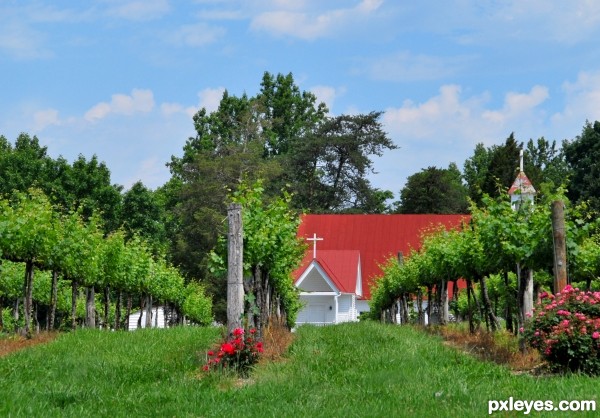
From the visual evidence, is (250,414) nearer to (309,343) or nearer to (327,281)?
(309,343)

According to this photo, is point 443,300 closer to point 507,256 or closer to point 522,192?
point 522,192

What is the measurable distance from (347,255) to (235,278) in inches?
1881

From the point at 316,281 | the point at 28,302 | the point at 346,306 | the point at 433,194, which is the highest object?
the point at 433,194

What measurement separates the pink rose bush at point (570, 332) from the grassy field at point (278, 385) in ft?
2.12

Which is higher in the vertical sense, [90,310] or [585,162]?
[585,162]

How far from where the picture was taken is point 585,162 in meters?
62.7

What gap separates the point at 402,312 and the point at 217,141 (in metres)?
38.5

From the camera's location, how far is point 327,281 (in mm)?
58062

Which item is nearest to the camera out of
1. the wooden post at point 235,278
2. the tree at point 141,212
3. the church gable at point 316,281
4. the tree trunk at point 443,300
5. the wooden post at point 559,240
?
the wooden post at point 235,278

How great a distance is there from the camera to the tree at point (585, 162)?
198 ft

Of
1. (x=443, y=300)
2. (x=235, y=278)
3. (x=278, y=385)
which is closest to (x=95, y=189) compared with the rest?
(x=443, y=300)

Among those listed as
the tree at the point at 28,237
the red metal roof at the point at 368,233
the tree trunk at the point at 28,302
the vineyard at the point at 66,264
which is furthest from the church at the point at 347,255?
the tree trunk at the point at 28,302

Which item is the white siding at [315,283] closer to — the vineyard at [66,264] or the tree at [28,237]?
the vineyard at [66,264]

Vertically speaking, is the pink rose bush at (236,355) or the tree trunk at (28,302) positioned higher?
the tree trunk at (28,302)
